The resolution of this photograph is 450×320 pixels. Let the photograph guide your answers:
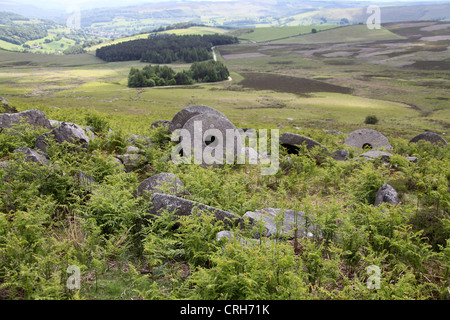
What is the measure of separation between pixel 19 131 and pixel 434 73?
12503 centimetres

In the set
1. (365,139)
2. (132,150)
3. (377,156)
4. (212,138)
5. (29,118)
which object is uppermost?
(29,118)

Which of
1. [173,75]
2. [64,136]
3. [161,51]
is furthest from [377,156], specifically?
[161,51]

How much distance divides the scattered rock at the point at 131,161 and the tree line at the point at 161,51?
153578 mm

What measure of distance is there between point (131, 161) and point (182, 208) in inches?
212

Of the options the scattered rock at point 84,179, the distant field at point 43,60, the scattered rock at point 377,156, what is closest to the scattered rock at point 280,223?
the scattered rock at point 84,179

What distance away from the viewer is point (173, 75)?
11112cm

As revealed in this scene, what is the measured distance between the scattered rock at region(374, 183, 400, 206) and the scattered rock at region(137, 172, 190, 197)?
231 inches

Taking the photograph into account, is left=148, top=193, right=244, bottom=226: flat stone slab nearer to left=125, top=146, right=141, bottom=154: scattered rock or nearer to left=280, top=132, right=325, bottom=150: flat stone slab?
left=125, top=146, right=141, bottom=154: scattered rock

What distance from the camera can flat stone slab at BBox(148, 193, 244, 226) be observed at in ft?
27.2

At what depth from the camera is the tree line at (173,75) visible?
339ft

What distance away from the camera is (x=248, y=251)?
645 cm

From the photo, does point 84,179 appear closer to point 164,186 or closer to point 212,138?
point 164,186

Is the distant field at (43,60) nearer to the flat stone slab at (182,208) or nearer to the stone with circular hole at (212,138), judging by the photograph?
the stone with circular hole at (212,138)
